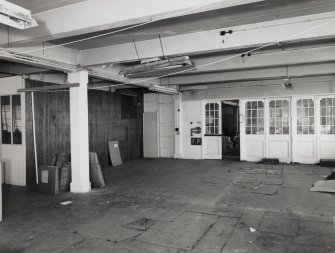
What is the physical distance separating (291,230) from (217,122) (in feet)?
22.7

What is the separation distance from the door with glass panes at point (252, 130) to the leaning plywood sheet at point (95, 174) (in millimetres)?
5651

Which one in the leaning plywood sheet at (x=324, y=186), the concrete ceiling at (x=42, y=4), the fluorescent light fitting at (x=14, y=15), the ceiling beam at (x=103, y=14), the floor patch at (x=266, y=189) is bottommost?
the floor patch at (x=266, y=189)

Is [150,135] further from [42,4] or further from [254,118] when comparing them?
[42,4]

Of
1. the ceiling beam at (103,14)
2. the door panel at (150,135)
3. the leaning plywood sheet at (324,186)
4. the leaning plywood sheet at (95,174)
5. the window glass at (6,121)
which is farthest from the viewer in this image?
the door panel at (150,135)

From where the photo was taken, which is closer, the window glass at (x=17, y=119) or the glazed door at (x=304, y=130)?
the window glass at (x=17, y=119)

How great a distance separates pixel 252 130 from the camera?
32.6ft

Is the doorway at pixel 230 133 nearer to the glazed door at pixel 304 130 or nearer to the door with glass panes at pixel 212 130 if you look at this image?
the door with glass panes at pixel 212 130

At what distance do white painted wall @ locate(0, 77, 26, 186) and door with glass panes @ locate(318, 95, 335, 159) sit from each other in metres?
8.69

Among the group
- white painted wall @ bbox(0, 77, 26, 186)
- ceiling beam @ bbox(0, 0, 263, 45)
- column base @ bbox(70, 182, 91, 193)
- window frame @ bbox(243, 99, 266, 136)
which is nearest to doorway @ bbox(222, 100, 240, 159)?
window frame @ bbox(243, 99, 266, 136)

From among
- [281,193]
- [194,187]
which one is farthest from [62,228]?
[281,193]

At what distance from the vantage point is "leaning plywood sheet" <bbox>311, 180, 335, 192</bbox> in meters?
5.70

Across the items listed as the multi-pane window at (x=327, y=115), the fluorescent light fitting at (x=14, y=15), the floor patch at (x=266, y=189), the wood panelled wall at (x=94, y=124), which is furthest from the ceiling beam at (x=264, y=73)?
the fluorescent light fitting at (x=14, y=15)

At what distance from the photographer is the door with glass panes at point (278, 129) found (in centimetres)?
947

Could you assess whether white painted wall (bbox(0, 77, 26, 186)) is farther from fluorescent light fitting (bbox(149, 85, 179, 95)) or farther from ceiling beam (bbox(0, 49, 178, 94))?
fluorescent light fitting (bbox(149, 85, 179, 95))
